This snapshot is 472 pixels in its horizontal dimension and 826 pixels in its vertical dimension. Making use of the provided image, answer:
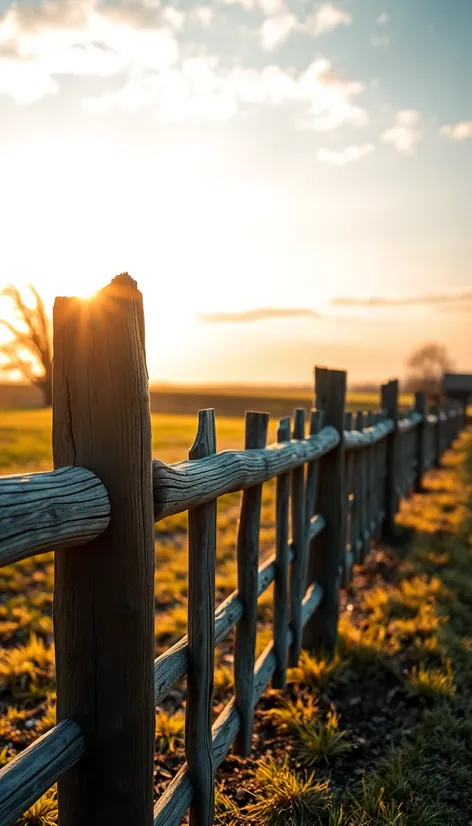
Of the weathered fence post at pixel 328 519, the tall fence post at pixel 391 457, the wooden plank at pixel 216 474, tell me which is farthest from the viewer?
the tall fence post at pixel 391 457

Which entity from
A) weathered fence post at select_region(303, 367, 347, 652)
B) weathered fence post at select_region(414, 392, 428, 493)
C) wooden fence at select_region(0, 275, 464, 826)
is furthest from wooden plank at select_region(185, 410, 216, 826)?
weathered fence post at select_region(414, 392, 428, 493)

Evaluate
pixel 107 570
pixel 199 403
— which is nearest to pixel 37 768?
pixel 107 570

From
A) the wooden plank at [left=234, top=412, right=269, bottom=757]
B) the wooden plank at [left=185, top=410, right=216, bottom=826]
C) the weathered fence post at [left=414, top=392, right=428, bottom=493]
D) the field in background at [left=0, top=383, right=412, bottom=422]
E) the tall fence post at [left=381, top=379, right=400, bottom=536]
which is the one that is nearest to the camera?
the wooden plank at [left=185, top=410, right=216, bottom=826]

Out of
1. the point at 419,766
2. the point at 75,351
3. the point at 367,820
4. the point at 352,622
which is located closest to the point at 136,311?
the point at 75,351

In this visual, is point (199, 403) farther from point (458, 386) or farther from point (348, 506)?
point (348, 506)

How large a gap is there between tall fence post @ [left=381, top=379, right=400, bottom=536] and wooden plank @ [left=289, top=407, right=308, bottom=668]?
378 cm

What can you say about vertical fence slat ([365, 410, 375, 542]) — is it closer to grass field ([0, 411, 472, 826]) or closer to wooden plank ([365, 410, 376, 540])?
wooden plank ([365, 410, 376, 540])

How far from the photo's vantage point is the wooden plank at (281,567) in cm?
331

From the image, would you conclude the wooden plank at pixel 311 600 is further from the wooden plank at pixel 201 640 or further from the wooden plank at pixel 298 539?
the wooden plank at pixel 201 640

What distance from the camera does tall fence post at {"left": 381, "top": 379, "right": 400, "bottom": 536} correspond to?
7191 mm

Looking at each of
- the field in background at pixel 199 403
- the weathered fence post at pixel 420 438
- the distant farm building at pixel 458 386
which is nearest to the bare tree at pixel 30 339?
the weathered fence post at pixel 420 438

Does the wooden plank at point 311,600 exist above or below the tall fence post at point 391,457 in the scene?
below

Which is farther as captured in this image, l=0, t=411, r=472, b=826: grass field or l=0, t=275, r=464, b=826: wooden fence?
l=0, t=411, r=472, b=826: grass field

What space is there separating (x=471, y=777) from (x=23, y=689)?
95.0 inches
